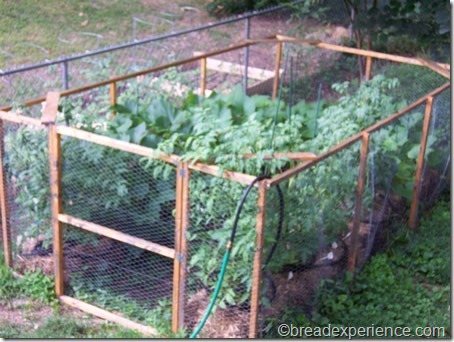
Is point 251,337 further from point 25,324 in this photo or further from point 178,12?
point 178,12

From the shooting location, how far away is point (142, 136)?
5.95 meters

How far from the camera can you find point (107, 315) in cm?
557

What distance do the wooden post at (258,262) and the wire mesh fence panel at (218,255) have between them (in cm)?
5

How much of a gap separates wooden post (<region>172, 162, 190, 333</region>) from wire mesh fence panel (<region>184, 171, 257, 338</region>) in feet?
0.11

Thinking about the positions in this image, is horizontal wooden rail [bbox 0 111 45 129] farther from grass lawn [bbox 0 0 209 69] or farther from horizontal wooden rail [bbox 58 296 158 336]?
grass lawn [bbox 0 0 209 69]

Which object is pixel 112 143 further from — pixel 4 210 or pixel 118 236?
pixel 4 210

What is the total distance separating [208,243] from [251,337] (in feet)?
2.36

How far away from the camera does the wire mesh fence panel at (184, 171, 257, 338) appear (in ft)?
15.7

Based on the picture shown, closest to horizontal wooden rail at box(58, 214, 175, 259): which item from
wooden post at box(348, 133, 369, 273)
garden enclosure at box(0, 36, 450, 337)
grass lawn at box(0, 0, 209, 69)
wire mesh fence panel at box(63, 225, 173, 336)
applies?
garden enclosure at box(0, 36, 450, 337)

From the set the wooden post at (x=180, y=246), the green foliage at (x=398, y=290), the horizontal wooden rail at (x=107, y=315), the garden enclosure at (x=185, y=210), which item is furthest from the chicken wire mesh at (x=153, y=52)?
the green foliage at (x=398, y=290)

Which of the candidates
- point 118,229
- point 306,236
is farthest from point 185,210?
point 306,236

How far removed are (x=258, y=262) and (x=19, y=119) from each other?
2337 mm

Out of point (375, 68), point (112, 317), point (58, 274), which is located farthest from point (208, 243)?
point (375, 68)

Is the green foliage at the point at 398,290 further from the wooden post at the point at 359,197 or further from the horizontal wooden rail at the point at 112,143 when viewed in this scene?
the horizontal wooden rail at the point at 112,143
